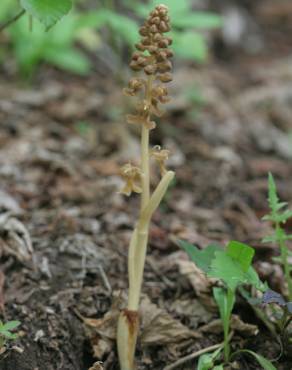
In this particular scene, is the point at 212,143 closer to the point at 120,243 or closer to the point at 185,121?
the point at 185,121

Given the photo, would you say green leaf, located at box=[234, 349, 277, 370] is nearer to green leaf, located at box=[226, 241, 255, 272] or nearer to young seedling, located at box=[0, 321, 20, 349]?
green leaf, located at box=[226, 241, 255, 272]

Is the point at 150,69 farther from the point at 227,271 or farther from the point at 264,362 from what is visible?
the point at 264,362

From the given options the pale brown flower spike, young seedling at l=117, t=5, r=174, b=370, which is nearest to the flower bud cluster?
young seedling at l=117, t=5, r=174, b=370

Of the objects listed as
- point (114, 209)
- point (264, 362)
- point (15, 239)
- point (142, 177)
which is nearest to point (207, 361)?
point (264, 362)

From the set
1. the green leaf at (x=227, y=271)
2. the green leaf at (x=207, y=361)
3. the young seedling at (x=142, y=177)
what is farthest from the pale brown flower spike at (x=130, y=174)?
the green leaf at (x=207, y=361)

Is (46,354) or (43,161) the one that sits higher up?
(43,161)

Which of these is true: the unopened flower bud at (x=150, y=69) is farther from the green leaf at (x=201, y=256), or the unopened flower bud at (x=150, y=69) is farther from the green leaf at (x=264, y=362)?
the green leaf at (x=264, y=362)

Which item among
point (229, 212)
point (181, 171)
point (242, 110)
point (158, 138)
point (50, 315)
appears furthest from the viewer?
point (242, 110)

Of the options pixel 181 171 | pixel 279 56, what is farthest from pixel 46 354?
pixel 279 56
